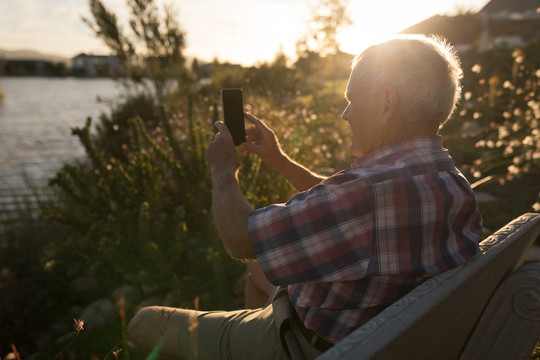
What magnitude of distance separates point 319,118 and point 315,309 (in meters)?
6.67

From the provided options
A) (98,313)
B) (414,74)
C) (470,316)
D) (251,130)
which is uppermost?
(414,74)

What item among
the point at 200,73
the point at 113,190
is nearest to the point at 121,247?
the point at 113,190

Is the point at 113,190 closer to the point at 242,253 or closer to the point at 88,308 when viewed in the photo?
the point at 88,308

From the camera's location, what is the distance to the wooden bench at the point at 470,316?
0.87m

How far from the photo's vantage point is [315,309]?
136cm

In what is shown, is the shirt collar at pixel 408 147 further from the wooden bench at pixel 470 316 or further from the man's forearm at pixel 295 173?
the man's forearm at pixel 295 173

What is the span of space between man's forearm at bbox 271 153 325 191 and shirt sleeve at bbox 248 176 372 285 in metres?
0.99

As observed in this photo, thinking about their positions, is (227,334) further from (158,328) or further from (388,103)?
(388,103)

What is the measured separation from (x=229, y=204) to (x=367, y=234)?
507 mm

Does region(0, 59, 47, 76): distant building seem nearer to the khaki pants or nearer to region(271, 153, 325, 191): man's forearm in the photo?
region(271, 153, 325, 191): man's forearm

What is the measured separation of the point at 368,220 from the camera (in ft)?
3.94

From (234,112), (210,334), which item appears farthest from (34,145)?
(210,334)

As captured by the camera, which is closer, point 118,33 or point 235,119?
point 235,119

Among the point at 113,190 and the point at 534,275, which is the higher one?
the point at 534,275
